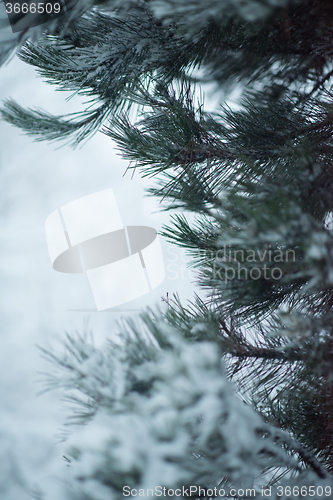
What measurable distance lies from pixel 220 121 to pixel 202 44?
128mm

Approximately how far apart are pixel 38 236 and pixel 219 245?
90 cm

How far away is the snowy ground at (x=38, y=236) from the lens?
1.00m

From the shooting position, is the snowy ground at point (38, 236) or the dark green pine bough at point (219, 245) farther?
the snowy ground at point (38, 236)

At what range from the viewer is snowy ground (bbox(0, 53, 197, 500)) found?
1.00 m

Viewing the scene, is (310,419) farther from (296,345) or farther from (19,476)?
(19,476)

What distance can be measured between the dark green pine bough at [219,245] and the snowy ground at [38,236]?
1.61 feet

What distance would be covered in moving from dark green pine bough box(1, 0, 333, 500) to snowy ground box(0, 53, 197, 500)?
49 centimetres

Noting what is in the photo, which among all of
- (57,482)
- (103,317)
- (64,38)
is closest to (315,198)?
(57,482)

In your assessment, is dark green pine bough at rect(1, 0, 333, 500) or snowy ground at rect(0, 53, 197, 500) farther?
snowy ground at rect(0, 53, 197, 500)

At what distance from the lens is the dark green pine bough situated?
206 millimetres

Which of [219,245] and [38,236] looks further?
[38,236]

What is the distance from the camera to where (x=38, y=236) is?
3.75 ft

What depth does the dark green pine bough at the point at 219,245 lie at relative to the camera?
206mm

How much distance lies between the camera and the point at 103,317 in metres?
1.09
